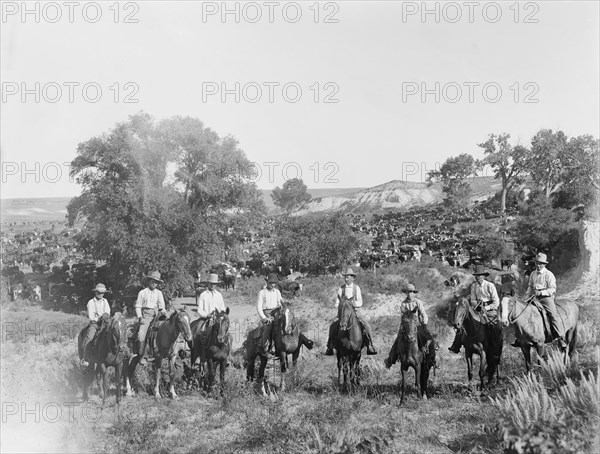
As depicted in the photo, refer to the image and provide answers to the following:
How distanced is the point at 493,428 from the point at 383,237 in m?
46.6

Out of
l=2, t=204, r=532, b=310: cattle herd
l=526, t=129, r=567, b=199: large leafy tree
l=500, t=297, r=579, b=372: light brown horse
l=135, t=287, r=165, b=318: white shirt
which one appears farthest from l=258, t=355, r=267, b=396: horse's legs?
l=526, t=129, r=567, b=199: large leafy tree

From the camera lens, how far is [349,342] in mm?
10469

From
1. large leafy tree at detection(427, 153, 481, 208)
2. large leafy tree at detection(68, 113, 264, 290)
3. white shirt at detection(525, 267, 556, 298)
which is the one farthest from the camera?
large leafy tree at detection(427, 153, 481, 208)

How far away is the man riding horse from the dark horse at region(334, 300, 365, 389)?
2.93m

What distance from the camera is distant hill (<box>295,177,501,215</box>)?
114 metres

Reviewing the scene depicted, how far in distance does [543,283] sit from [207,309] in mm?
8183

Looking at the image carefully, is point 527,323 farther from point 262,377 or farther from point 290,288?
point 290,288

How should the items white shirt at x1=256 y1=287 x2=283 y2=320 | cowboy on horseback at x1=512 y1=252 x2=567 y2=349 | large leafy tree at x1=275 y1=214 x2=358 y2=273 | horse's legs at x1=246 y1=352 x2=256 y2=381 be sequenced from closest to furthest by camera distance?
1. cowboy on horseback at x1=512 y1=252 x2=567 y2=349
2. horse's legs at x1=246 y1=352 x2=256 y2=381
3. white shirt at x1=256 y1=287 x2=283 y2=320
4. large leafy tree at x1=275 y1=214 x2=358 y2=273

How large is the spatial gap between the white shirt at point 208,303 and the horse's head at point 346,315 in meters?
2.98

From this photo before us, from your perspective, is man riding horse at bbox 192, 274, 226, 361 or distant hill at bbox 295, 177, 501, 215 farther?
distant hill at bbox 295, 177, 501, 215

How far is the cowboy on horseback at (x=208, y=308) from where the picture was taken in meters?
10.9

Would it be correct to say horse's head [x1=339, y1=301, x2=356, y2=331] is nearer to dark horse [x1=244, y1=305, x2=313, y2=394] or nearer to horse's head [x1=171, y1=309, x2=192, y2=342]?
dark horse [x1=244, y1=305, x2=313, y2=394]

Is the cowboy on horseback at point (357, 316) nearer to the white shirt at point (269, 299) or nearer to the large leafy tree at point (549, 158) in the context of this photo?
the white shirt at point (269, 299)

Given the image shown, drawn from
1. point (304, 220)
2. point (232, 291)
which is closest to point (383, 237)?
point (304, 220)
